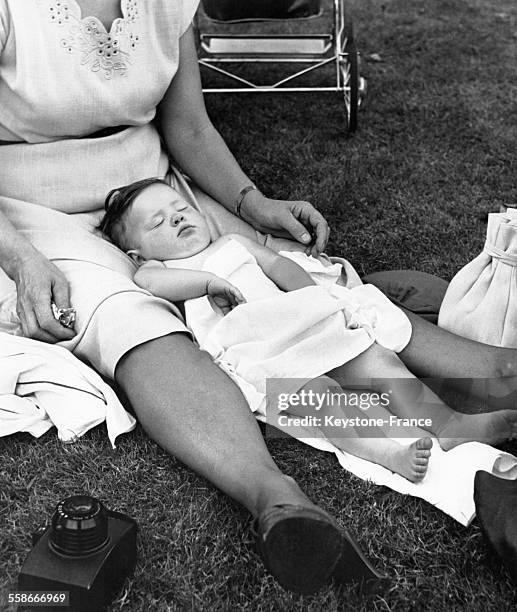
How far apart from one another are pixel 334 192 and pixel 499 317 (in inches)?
61.3

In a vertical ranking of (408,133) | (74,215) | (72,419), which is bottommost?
(408,133)

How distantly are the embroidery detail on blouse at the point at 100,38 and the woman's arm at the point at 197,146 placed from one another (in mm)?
237

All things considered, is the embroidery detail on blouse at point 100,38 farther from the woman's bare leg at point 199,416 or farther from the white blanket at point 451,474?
the white blanket at point 451,474

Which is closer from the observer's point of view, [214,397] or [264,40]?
[214,397]

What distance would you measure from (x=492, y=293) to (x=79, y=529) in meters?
1.29

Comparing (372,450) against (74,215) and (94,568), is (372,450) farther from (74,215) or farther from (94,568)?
(74,215)

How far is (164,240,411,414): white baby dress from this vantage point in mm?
2271

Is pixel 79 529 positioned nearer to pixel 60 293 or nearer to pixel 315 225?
pixel 60 293

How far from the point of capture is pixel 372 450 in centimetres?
216

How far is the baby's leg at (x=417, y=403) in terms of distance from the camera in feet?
7.20

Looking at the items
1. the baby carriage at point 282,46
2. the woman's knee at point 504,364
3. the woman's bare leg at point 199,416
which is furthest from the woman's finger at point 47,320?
the baby carriage at point 282,46

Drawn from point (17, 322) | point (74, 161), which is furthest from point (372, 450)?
point (74, 161)

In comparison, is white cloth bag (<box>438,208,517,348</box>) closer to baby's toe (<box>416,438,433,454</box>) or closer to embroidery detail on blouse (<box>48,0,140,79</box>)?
baby's toe (<box>416,438,433,454</box>)

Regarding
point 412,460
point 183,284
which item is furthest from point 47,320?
point 412,460
